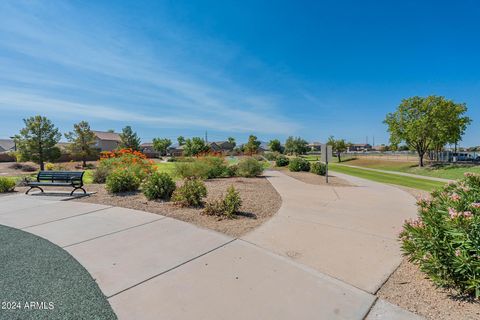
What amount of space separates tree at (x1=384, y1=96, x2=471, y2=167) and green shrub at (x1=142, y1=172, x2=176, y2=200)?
122 ft

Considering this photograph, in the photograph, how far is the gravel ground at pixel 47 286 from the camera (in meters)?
2.43

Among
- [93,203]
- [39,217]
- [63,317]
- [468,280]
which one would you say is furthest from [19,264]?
[468,280]

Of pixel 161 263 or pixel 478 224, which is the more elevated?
pixel 478 224

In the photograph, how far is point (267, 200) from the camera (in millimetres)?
7777

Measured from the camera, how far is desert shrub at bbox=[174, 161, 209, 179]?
12070mm

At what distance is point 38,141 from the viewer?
26844mm

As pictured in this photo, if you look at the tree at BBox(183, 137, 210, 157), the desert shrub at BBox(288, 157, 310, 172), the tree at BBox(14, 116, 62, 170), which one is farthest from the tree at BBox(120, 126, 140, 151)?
the desert shrub at BBox(288, 157, 310, 172)

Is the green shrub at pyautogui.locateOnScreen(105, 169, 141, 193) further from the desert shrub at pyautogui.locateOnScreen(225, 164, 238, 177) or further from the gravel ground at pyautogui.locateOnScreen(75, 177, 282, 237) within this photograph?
the desert shrub at pyautogui.locateOnScreen(225, 164, 238, 177)

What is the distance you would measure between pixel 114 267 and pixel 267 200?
522 centimetres

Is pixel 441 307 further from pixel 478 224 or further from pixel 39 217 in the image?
pixel 39 217

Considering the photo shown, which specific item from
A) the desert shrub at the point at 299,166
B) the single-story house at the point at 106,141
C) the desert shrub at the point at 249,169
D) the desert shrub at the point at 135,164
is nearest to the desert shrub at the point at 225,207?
the desert shrub at the point at 135,164

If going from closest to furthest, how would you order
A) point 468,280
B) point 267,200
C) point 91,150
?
point 468,280 < point 267,200 < point 91,150

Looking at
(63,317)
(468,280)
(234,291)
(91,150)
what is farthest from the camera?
(91,150)

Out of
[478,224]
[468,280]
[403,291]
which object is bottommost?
[403,291]
